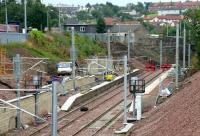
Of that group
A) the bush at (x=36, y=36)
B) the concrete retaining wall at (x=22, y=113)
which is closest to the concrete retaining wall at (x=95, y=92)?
the concrete retaining wall at (x=22, y=113)

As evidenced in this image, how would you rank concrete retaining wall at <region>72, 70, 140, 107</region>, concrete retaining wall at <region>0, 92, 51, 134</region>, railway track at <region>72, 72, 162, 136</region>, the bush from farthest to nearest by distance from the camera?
the bush
concrete retaining wall at <region>72, 70, 140, 107</region>
railway track at <region>72, 72, 162, 136</region>
concrete retaining wall at <region>0, 92, 51, 134</region>

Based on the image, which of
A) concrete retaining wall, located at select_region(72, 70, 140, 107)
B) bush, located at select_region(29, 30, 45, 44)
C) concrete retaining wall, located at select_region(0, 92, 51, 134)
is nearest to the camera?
concrete retaining wall, located at select_region(0, 92, 51, 134)

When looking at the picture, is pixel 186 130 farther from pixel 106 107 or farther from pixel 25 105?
pixel 106 107

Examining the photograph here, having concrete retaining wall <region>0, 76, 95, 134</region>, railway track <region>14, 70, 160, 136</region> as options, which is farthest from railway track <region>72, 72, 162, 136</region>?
concrete retaining wall <region>0, 76, 95, 134</region>

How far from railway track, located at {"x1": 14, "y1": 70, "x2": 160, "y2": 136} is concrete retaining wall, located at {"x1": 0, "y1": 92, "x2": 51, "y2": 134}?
3.32 feet

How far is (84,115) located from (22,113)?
6066mm

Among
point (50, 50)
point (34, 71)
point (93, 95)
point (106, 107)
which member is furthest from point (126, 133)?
point (50, 50)

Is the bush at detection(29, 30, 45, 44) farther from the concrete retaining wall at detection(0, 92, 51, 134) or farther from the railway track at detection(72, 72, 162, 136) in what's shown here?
the concrete retaining wall at detection(0, 92, 51, 134)

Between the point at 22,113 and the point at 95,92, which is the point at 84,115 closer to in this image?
the point at 22,113

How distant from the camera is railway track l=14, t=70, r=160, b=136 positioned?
1110 inches

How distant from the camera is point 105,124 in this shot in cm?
3059

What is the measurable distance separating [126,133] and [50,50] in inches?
1725

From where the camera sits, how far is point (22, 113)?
29219 mm

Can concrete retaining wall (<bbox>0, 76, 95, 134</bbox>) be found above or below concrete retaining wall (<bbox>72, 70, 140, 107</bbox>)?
above
